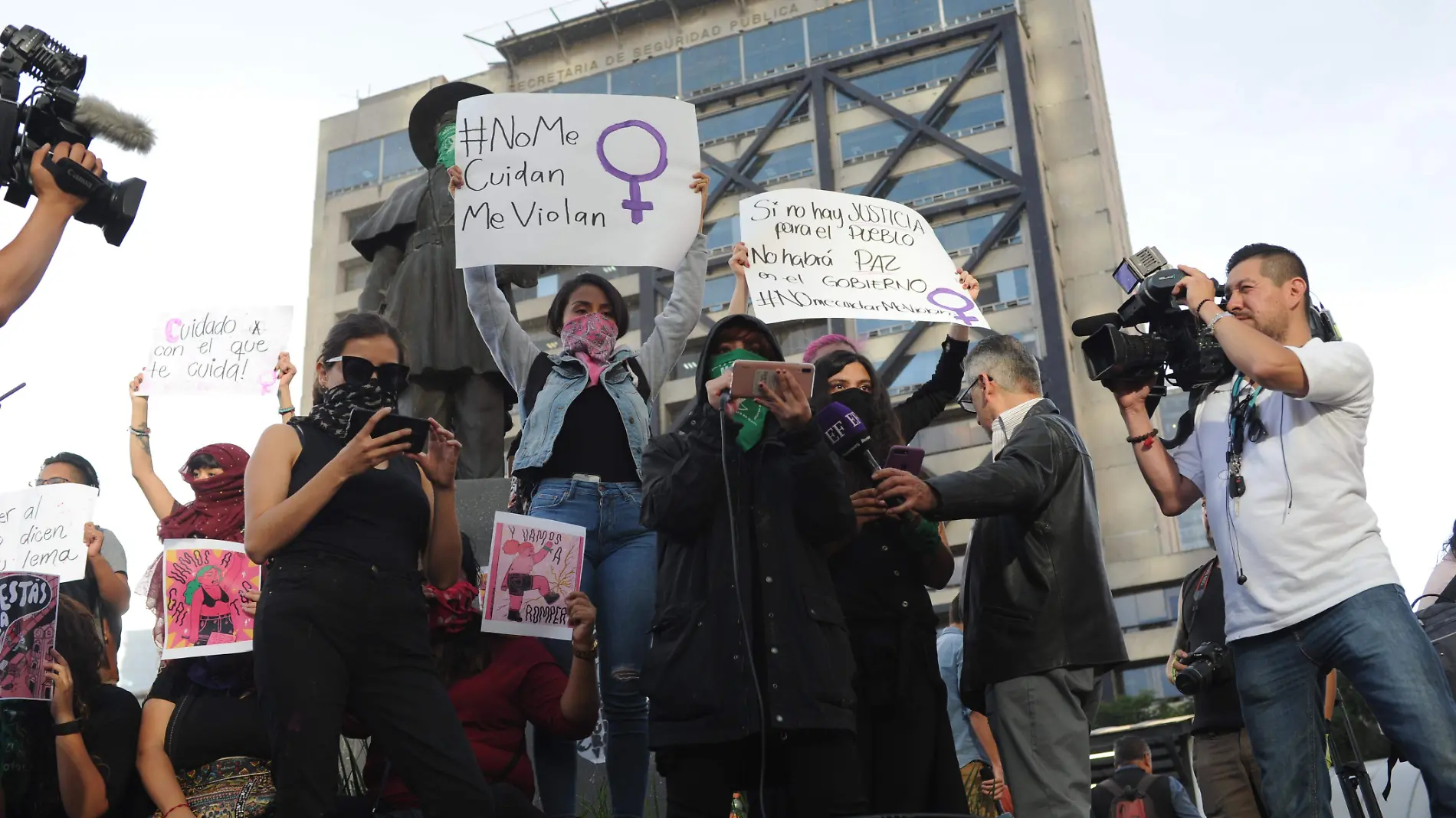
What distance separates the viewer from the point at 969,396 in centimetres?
459

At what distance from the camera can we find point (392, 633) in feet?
11.1

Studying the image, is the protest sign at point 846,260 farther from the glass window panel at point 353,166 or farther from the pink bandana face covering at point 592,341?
the glass window panel at point 353,166

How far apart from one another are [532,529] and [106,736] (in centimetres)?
156

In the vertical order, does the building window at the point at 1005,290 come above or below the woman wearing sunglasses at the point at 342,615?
above

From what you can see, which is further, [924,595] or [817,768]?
[924,595]

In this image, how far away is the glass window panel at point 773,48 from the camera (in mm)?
47812

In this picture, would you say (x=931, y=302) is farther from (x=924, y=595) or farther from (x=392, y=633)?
(x=392, y=633)

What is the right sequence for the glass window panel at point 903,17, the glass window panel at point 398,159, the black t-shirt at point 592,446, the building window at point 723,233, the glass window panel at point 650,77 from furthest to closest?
the glass window panel at point 398,159 → the glass window panel at point 650,77 → the glass window panel at point 903,17 → the building window at point 723,233 → the black t-shirt at point 592,446

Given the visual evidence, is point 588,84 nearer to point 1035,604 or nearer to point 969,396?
point 969,396

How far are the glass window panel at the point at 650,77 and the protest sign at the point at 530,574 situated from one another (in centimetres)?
4602

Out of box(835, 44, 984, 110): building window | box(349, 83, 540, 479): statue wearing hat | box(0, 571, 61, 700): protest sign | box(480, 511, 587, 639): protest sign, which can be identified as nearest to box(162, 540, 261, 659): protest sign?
box(0, 571, 61, 700): protest sign

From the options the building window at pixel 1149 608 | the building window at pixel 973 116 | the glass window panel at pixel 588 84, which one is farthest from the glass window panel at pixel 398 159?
the building window at pixel 1149 608

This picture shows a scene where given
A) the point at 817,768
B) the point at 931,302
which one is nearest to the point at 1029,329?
the point at 931,302

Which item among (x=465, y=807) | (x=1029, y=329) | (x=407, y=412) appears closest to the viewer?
(x=465, y=807)
